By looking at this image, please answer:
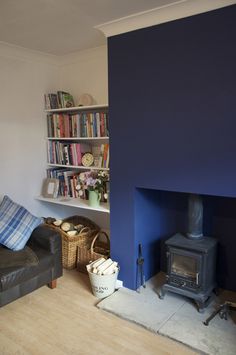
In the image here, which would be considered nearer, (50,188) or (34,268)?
(34,268)

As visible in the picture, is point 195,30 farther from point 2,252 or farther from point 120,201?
point 2,252

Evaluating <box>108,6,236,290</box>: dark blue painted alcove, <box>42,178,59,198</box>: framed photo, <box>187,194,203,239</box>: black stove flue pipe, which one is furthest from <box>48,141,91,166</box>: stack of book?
<box>187,194,203,239</box>: black stove flue pipe

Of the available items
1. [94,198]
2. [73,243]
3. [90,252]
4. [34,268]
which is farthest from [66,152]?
[34,268]

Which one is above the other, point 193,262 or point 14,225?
point 14,225

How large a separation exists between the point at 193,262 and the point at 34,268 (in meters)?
1.35

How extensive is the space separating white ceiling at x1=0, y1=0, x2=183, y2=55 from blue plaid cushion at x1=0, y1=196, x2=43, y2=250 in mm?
1596

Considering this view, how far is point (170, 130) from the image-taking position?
7.87 ft

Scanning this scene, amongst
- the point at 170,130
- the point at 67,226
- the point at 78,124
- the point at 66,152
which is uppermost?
the point at 78,124

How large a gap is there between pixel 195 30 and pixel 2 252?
238 centimetres

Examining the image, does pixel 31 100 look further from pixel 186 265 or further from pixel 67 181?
pixel 186 265

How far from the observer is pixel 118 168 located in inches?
108

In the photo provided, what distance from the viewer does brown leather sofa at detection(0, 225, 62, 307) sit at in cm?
239

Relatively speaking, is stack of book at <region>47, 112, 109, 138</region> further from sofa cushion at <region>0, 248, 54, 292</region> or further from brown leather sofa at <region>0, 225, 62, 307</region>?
sofa cushion at <region>0, 248, 54, 292</region>

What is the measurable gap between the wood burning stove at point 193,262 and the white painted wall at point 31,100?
119 cm
